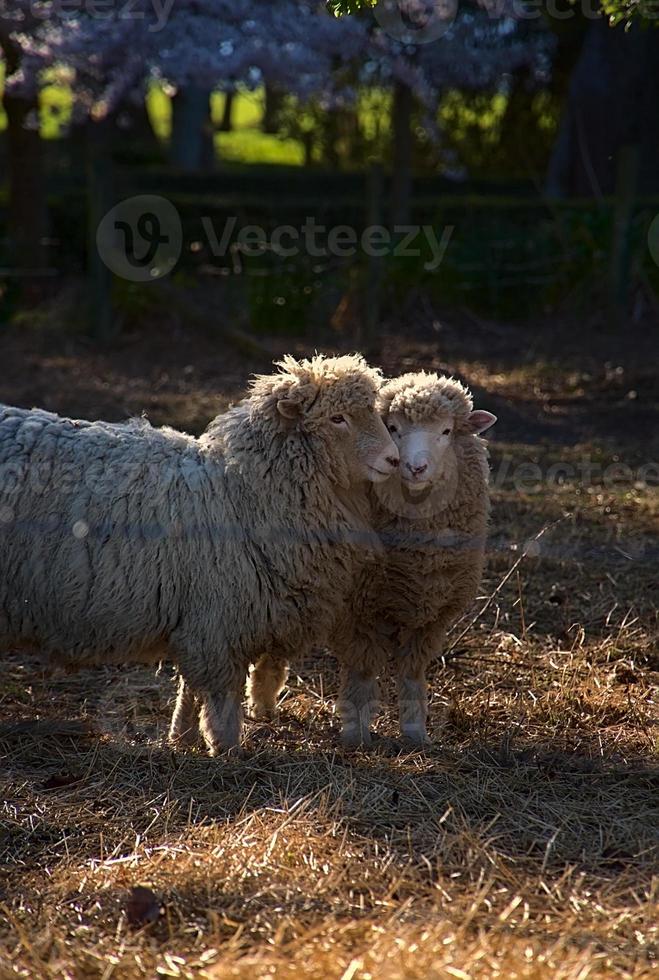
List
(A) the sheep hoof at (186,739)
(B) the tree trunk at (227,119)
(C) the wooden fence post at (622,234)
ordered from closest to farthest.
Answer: (A) the sheep hoof at (186,739) → (C) the wooden fence post at (622,234) → (B) the tree trunk at (227,119)

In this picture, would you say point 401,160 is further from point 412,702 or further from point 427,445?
point 412,702

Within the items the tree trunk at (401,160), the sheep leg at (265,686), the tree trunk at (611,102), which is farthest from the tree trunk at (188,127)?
the sheep leg at (265,686)

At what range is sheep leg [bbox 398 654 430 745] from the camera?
14.2ft

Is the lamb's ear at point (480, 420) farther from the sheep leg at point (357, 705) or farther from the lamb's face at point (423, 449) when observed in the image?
the sheep leg at point (357, 705)

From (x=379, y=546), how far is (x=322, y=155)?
787 inches

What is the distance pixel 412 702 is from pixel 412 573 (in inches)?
18.0

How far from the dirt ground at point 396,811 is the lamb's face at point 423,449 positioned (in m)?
0.91

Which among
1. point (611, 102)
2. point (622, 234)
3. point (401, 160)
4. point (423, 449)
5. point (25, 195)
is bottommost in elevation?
point (423, 449)

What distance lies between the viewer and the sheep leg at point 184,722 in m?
4.34

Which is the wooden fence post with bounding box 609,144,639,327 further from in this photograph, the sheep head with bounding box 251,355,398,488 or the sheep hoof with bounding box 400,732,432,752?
the sheep hoof with bounding box 400,732,432,752

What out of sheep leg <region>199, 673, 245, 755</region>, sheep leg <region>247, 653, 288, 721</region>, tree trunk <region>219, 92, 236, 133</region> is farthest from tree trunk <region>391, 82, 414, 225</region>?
tree trunk <region>219, 92, 236, 133</region>

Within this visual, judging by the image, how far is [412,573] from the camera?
14.2 feet

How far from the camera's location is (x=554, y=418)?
8977 millimetres

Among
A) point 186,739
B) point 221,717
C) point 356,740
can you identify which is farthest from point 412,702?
point 186,739
